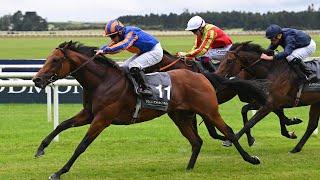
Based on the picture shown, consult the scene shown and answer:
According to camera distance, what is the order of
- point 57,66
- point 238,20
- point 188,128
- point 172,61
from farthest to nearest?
point 238,20 < point 172,61 < point 188,128 < point 57,66

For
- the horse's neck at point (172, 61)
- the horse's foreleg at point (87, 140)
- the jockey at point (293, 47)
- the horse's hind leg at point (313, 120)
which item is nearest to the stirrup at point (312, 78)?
the jockey at point (293, 47)

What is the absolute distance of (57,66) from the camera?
712 cm

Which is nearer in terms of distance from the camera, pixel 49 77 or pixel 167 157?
pixel 49 77

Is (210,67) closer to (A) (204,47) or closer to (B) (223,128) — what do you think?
(A) (204,47)

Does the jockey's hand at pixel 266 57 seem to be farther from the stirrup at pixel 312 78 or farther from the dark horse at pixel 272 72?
the stirrup at pixel 312 78

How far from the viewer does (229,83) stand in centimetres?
820

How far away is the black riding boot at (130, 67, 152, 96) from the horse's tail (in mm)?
995

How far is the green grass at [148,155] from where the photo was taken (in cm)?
736

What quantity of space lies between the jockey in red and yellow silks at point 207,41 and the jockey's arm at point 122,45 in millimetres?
1501

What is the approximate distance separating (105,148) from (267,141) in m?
2.40

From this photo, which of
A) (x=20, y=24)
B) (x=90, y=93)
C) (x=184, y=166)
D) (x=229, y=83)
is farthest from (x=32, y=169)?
(x=20, y=24)

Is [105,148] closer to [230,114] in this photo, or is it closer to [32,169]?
[32,169]

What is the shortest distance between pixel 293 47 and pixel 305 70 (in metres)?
0.42

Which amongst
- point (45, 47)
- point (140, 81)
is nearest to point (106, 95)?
point (140, 81)
